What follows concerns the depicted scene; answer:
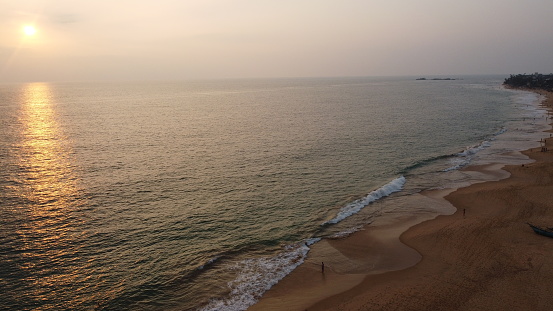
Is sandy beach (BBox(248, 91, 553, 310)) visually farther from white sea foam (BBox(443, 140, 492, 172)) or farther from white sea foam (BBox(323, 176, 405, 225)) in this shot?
white sea foam (BBox(443, 140, 492, 172))

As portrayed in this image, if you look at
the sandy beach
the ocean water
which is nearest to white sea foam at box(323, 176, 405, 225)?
the ocean water

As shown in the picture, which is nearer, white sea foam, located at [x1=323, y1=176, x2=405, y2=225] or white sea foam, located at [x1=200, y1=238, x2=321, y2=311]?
white sea foam, located at [x1=200, y1=238, x2=321, y2=311]

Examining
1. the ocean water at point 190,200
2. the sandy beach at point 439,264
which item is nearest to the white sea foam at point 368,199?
the ocean water at point 190,200

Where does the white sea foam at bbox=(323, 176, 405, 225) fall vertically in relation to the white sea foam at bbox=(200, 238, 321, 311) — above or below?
above

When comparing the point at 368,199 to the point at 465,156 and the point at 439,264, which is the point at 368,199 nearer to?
the point at 439,264

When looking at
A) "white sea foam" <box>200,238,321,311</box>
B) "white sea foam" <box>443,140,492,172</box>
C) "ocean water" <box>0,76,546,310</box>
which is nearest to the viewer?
"white sea foam" <box>200,238,321,311</box>

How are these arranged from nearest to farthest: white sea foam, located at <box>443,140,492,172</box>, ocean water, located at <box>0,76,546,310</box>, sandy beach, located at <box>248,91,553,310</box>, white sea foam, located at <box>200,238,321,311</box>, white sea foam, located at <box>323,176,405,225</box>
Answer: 1. sandy beach, located at <box>248,91,553,310</box>
2. white sea foam, located at <box>200,238,321,311</box>
3. ocean water, located at <box>0,76,546,310</box>
4. white sea foam, located at <box>323,176,405,225</box>
5. white sea foam, located at <box>443,140,492,172</box>

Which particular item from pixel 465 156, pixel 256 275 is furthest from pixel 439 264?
pixel 465 156
